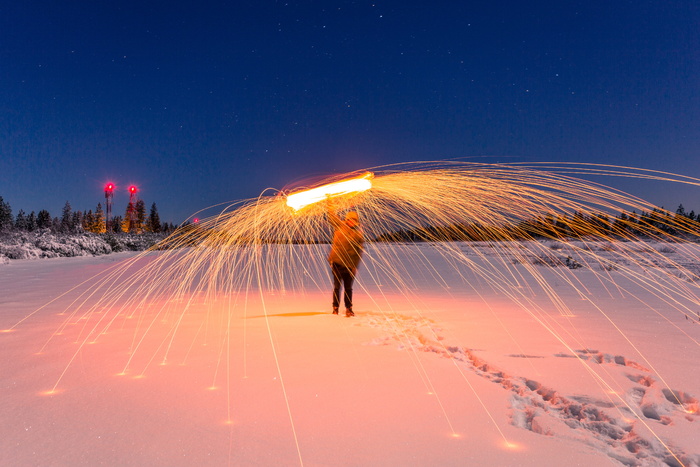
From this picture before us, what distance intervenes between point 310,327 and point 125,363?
186 centimetres

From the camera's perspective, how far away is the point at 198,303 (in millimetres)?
6285

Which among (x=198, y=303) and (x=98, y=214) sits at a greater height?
(x=98, y=214)

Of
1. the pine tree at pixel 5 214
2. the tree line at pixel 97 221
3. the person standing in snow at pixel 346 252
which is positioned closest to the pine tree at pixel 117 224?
the tree line at pixel 97 221

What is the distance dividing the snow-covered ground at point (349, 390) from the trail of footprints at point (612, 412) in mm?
12

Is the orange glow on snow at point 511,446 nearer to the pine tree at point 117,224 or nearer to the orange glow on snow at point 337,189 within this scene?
the orange glow on snow at point 337,189

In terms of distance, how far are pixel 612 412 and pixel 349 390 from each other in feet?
5.00

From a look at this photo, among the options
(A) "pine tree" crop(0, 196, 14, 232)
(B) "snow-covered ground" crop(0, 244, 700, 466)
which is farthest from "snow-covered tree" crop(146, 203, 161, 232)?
(B) "snow-covered ground" crop(0, 244, 700, 466)

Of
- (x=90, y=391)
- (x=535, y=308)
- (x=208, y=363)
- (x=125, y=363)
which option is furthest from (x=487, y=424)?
(x=535, y=308)

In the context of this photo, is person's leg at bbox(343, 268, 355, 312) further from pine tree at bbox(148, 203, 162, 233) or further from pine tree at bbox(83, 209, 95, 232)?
pine tree at bbox(83, 209, 95, 232)

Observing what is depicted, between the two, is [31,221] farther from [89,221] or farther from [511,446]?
[511,446]

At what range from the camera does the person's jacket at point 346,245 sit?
5.25 metres

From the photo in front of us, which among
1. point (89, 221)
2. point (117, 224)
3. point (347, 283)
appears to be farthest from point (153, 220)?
point (347, 283)

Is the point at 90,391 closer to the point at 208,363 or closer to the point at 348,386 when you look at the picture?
the point at 208,363

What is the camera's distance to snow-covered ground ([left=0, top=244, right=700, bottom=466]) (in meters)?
1.88
